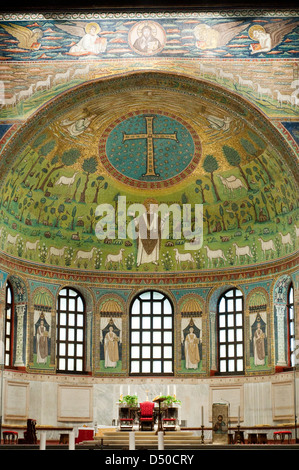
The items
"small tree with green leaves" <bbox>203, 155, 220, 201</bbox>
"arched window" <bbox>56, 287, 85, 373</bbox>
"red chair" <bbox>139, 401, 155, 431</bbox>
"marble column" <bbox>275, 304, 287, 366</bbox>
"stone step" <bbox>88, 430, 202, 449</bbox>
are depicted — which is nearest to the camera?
"stone step" <bbox>88, 430, 202, 449</bbox>

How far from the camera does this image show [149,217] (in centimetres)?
3678

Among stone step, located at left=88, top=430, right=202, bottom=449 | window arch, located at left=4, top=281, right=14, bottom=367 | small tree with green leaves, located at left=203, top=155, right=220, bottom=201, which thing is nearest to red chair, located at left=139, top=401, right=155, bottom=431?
stone step, located at left=88, top=430, right=202, bottom=449

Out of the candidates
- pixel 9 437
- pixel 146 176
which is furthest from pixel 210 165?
pixel 9 437

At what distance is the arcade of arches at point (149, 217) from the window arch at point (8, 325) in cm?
6

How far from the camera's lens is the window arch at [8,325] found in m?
34.5

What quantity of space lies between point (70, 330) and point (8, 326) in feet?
8.80

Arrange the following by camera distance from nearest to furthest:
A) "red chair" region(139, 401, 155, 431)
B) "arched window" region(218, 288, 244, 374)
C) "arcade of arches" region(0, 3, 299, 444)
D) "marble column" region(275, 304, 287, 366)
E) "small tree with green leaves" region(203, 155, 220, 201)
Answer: "arcade of arches" region(0, 3, 299, 444), "red chair" region(139, 401, 155, 431), "marble column" region(275, 304, 287, 366), "small tree with green leaves" region(203, 155, 220, 201), "arched window" region(218, 288, 244, 374)

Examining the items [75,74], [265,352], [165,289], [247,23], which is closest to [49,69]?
[75,74]

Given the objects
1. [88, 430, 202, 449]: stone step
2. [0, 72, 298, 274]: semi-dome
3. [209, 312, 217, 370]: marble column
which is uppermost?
[0, 72, 298, 274]: semi-dome

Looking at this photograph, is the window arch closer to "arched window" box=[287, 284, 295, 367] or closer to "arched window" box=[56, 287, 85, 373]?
"arched window" box=[56, 287, 85, 373]

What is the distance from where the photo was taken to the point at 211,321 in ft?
119

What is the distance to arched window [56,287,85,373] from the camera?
36.0 metres

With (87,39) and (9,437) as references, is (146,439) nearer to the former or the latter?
→ (9,437)

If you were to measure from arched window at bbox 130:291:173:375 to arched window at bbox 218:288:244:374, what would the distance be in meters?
2.00
